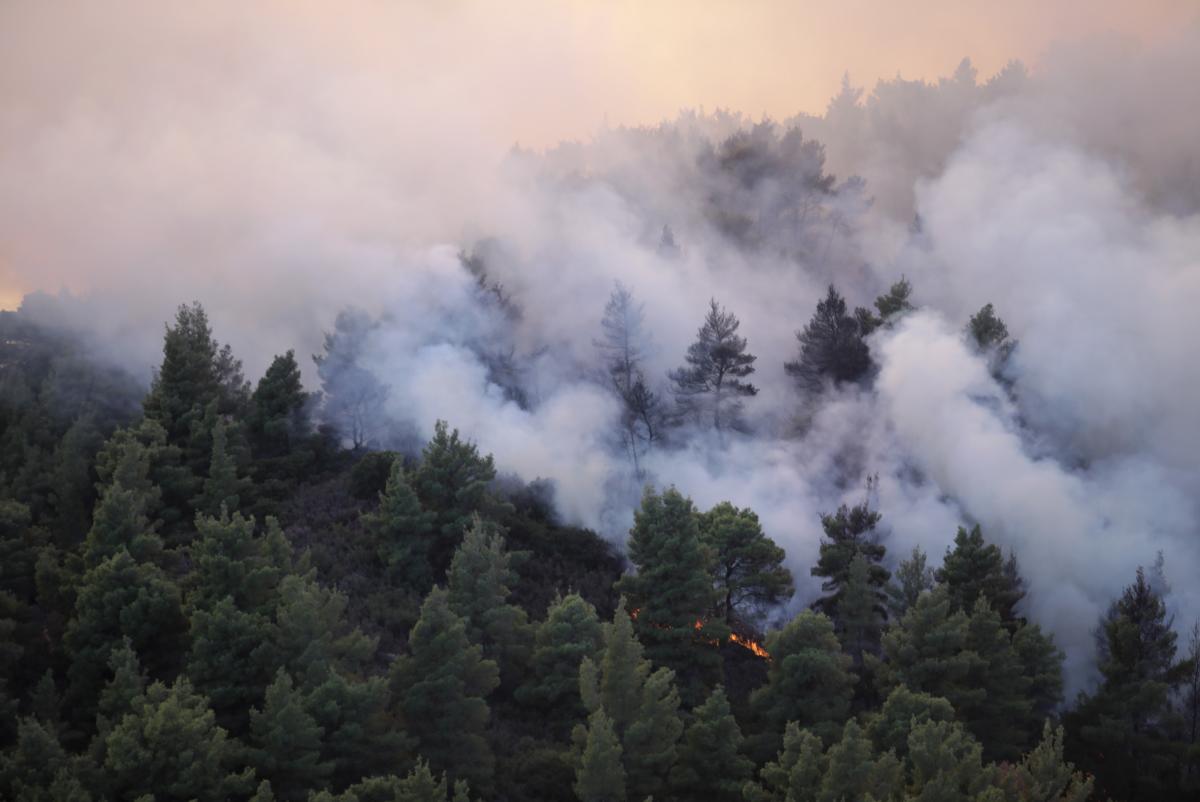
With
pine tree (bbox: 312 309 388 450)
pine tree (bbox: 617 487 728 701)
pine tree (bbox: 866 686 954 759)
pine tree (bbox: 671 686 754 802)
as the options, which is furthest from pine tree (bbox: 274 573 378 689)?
pine tree (bbox: 312 309 388 450)

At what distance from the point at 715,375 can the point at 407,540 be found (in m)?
19.3

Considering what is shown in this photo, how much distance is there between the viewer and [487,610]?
3350cm

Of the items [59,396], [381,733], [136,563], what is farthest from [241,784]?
[59,396]

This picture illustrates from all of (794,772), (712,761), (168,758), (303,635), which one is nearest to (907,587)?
(712,761)

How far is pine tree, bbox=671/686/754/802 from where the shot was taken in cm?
2878

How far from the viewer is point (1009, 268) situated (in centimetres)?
6125

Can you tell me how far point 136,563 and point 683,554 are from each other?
1752 centimetres

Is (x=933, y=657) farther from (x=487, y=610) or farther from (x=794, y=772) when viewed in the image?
(x=487, y=610)

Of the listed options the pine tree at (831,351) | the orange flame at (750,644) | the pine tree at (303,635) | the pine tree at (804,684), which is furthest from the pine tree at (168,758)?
the pine tree at (831,351)

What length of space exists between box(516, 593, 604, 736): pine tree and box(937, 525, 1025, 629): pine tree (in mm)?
13214

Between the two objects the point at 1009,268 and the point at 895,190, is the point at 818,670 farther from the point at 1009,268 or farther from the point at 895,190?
the point at 895,190

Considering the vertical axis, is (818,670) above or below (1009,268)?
below

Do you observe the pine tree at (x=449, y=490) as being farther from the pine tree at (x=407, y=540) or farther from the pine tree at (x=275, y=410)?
the pine tree at (x=275, y=410)

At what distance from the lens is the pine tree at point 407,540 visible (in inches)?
1570
